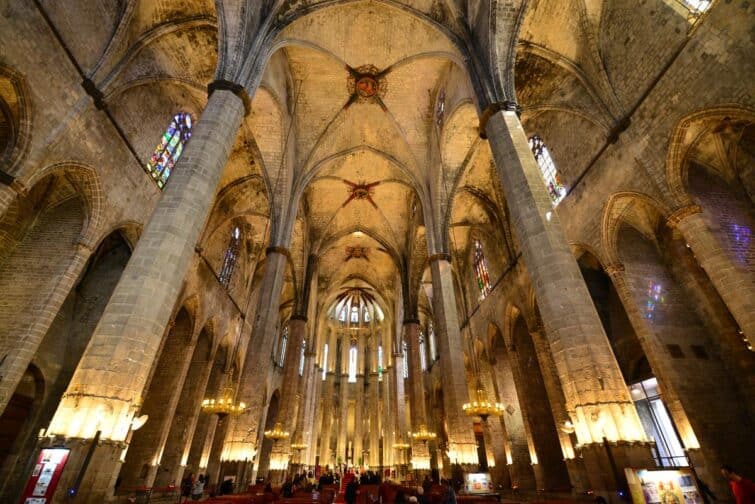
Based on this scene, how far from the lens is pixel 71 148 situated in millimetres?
10016

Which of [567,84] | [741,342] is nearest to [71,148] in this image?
[567,84]

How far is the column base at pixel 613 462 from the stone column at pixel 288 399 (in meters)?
15.2

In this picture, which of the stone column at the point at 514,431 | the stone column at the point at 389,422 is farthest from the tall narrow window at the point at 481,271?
the stone column at the point at 389,422

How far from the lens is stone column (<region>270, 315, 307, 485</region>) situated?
57.8ft

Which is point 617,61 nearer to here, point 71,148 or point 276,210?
point 276,210

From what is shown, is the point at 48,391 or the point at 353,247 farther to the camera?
the point at 353,247

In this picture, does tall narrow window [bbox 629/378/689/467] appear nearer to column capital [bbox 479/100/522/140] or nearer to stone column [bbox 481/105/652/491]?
stone column [bbox 481/105/652/491]

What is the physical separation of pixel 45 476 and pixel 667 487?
27.2ft

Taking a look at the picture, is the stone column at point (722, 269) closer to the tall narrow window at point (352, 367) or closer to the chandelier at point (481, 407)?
the chandelier at point (481, 407)

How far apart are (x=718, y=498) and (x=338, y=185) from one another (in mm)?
20474

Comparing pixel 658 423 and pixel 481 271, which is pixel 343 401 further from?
pixel 658 423

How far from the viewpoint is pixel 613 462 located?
228 inches

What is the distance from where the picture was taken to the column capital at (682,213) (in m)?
9.31

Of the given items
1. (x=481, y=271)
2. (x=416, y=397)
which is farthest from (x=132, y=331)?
(x=481, y=271)
